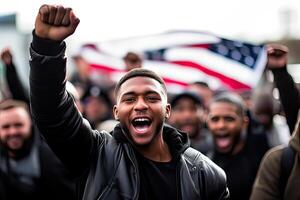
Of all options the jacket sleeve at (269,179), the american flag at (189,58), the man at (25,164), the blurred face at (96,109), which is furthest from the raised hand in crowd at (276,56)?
the blurred face at (96,109)

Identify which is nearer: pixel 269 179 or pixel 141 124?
pixel 141 124

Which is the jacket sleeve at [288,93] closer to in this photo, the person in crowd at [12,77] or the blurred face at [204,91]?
the person in crowd at [12,77]

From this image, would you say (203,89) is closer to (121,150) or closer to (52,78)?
(121,150)

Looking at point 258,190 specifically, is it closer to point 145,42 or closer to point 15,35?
point 145,42

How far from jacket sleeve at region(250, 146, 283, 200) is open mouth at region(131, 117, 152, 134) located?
118 centimetres

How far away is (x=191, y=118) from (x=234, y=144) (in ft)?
2.34

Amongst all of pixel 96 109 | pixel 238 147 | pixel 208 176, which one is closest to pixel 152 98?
pixel 208 176

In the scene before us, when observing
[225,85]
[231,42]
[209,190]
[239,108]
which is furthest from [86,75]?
[209,190]

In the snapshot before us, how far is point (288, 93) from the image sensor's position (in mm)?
4660

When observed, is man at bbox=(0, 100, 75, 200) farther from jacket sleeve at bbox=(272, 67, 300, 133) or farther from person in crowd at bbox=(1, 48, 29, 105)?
jacket sleeve at bbox=(272, 67, 300, 133)

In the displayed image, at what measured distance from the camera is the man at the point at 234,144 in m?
5.19

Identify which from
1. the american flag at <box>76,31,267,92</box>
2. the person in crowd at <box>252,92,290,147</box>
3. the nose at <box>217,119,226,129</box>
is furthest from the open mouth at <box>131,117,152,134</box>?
the american flag at <box>76,31,267,92</box>

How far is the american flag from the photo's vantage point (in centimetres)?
737

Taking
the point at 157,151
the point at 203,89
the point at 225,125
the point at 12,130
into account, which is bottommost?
the point at 203,89
